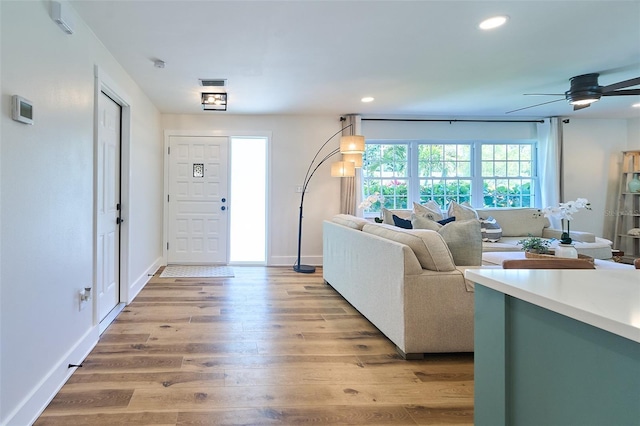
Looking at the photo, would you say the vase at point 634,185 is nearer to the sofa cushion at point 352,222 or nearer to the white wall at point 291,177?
the white wall at point 291,177

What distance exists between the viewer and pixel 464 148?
6.32 meters

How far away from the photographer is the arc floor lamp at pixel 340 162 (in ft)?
16.5

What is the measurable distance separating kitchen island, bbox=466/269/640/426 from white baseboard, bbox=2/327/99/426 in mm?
1979

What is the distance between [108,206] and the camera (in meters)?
3.38

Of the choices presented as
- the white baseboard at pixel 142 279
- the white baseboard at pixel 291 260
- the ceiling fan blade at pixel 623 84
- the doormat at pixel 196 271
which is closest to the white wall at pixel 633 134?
the ceiling fan blade at pixel 623 84

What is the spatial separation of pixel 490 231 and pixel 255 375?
13.5 feet

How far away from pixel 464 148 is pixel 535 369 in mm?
5873

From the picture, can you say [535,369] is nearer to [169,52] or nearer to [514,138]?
[169,52]

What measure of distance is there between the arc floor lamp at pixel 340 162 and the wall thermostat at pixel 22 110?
3.72m

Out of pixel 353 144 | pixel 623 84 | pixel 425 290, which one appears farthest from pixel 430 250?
pixel 353 144

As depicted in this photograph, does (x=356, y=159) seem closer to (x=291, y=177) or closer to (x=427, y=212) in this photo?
(x=291, y=177)

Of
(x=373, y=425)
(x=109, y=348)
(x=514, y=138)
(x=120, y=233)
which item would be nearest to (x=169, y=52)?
(x=120, y=233)

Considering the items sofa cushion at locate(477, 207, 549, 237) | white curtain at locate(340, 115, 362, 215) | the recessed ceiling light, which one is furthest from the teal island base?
sofa cushion at locate(477, 207, 549, 237)

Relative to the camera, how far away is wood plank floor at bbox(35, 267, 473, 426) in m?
1.85
